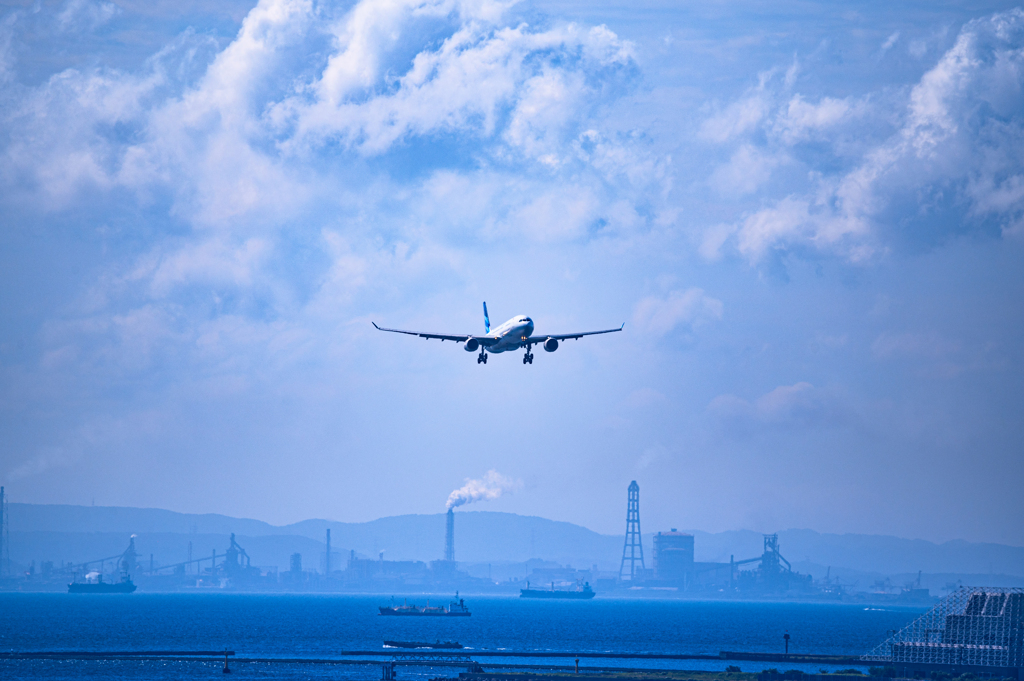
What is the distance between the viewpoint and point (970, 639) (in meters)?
145

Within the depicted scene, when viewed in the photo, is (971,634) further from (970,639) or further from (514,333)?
(514,333)

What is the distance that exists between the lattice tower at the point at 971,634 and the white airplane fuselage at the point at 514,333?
68653 mm

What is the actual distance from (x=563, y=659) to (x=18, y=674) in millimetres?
78193

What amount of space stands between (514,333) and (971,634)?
259 ft

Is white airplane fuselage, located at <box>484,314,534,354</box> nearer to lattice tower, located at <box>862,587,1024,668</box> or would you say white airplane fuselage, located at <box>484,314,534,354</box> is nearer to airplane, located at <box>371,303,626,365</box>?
airplane, located at <box>371,303,626,365</box>

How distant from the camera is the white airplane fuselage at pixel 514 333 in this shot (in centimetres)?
10725

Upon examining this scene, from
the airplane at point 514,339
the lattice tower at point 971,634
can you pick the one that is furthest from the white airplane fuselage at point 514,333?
the lattice tower at point 971,634

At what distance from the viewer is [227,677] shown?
151 m

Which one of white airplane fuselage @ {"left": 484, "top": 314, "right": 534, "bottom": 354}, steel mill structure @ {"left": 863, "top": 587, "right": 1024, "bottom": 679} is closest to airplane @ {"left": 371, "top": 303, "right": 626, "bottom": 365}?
white airplane fuselage @ {"left": 484, "top": 314, "right": 534, "bottom": 354}

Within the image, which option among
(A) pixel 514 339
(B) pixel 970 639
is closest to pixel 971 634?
(B) pixel 970 639

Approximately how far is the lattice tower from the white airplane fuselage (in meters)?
68.7

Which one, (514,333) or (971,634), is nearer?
(514,333)

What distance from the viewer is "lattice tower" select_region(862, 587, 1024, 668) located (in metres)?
140

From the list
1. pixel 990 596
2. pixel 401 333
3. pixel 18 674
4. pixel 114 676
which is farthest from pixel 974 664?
pixel 18 674
